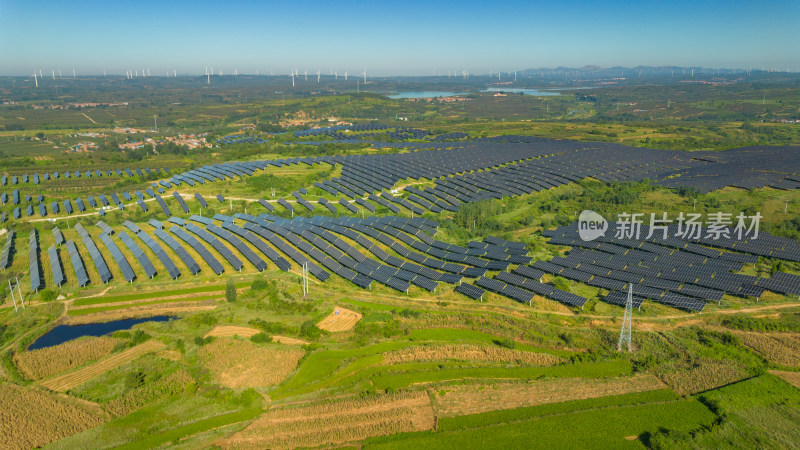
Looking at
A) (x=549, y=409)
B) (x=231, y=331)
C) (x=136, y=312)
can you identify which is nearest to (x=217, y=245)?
(x=136, y=312)

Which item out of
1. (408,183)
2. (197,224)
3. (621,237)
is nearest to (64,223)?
(197,224)

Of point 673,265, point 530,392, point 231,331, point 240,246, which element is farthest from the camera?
point 240,246

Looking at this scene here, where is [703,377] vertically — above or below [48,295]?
below

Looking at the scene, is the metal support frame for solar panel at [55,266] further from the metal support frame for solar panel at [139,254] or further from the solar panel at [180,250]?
the solar panel at [180,250]

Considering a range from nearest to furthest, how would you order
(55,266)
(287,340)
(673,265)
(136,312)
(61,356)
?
(61,356), (287,340), (136,312), (673,265), (55,266)

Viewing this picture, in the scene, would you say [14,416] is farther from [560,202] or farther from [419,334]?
[560,202]

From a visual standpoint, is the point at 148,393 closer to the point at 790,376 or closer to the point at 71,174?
the point at 790,376
